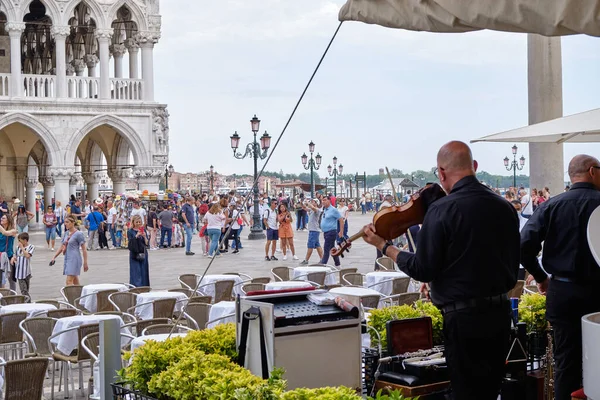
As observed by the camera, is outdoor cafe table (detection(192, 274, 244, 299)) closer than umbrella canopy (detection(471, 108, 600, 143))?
No

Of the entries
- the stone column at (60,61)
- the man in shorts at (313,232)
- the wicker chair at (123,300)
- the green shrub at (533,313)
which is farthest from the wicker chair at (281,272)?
the stone column at (60,61)

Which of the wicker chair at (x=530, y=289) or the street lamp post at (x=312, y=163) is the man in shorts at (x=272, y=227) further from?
the street lamp post at (x=312, y=163)

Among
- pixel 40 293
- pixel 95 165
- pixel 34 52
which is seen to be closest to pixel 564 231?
pixel 40 293

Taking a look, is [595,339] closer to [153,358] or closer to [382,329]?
[382,329]

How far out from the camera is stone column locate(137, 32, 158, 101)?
32219 millimetres

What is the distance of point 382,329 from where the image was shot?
5.15 meters

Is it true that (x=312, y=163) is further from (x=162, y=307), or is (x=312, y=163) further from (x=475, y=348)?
(x=475, y=348)

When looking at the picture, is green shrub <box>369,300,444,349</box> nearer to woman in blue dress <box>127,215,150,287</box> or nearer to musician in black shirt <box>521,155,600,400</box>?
musician in black shirt <box>521,155,600,400</box>

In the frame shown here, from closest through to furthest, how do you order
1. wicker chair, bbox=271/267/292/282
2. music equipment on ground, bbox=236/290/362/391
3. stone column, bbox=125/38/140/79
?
music equipment on ground, bbox=236/290/362/391 → wicker chair, bbox=271/267/292/282 → stone column, bbox=125/38/140/79

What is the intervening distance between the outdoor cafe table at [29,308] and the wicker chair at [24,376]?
3304mm

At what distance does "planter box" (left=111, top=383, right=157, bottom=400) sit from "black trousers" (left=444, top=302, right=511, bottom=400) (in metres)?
1.51

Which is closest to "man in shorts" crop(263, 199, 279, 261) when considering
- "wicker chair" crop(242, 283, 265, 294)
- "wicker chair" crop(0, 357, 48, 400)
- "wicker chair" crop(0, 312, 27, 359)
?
"wicker chair" crop(242, 283, 265, 294)

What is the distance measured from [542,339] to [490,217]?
1.87 meters

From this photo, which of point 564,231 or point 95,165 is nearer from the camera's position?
point 564,231
